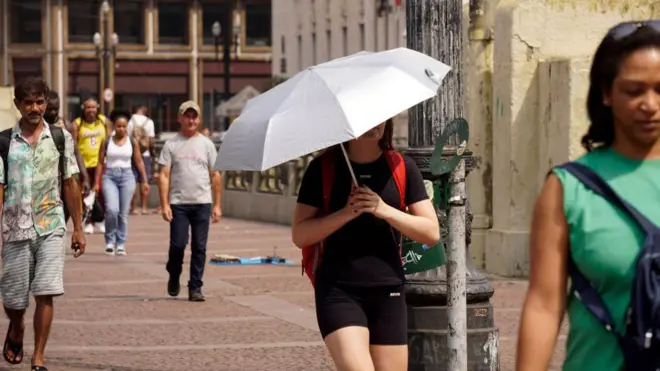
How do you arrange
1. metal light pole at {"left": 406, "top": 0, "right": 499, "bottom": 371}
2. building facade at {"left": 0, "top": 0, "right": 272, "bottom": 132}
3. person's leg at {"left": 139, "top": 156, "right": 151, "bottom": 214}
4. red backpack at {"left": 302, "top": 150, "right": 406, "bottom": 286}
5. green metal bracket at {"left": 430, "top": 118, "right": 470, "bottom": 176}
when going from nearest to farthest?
red backpack at {"left": 302, "top": 150, "right": 406, "bottom": 286}
green metal bracket at {"left": 430, "top": 118, "right": 470, "bottom": 176}
metal light pole at {"left": 406, "top": 0, "right": 499, "bottom": 371}
person's leg at {"left": 139, "top": 156, "right": 151, "bottom": 214}
building facade at {"left": 0, "top": 0, "right": 272, "bottom": 132}

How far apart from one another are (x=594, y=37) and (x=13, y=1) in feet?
220

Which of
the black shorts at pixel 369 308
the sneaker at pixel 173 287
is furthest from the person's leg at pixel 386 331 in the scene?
the sneaker at pixel 173 287

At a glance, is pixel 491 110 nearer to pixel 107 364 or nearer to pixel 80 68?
pixel 107 364

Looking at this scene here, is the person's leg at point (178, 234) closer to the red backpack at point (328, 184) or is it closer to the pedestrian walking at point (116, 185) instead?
the pedestrian walking at point (116, 185)

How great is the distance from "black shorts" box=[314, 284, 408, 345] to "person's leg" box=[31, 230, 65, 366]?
11.8 feet

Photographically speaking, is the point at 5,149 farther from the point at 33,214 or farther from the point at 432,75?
the point at 432,75

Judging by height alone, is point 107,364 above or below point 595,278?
below

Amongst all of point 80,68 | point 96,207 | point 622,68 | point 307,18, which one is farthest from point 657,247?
point 80,68

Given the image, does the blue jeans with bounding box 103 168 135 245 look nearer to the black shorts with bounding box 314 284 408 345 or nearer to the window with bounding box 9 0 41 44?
the black shorts with bounding box 314 284 408 345

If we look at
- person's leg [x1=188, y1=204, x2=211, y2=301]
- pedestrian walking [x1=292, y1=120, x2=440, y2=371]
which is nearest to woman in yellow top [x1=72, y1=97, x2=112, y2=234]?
person's leg [x1=188, y1=204, x2=211, y2=301]

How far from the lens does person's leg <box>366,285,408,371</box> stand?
679 centimetres

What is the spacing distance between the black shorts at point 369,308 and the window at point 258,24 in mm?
77526

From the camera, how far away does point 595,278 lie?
4.01 metres

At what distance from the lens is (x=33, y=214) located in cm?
1014
